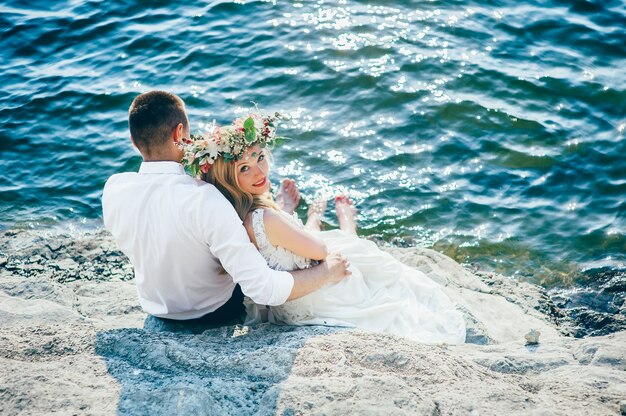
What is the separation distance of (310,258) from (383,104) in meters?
5.10

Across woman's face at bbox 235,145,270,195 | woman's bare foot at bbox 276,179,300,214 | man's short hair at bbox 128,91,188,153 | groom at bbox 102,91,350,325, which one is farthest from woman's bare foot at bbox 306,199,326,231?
man's short hair at bbox 128,91,188,153

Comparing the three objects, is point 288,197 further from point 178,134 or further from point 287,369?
point 287,369

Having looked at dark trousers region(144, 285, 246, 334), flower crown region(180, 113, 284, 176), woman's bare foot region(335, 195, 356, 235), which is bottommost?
woman's bare foot region(335, 195, 356, 235)

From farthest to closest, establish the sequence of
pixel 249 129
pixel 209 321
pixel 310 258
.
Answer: pixel 209 321 < pixel 310 258 < pixel 249 129

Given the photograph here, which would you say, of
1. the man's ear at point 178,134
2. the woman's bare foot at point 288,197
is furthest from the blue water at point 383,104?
the man's ear at point 178,134

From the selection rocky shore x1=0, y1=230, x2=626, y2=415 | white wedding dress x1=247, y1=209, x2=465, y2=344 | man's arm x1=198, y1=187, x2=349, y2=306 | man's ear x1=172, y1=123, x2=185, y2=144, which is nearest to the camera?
rocky shore x1=0, y1=230, x2=626, y2=415

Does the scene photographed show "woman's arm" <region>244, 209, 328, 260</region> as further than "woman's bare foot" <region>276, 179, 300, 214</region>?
No

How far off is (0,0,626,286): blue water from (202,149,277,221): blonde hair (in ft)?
10.6

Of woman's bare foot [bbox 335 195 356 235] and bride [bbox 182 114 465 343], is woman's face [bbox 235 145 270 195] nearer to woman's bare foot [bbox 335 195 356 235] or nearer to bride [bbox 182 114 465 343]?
bride [bbox 182 114 465 343]

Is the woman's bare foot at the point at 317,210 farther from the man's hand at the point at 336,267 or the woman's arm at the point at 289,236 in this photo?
the woman's arm at the point at 289,236

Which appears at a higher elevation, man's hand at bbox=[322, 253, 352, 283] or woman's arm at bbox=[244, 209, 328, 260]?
woman's arm at bbox=[244, 209, 328, 260]

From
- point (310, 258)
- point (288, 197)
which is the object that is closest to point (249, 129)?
point (310, 258)

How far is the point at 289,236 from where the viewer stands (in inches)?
209

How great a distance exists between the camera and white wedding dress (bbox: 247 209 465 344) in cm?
545
